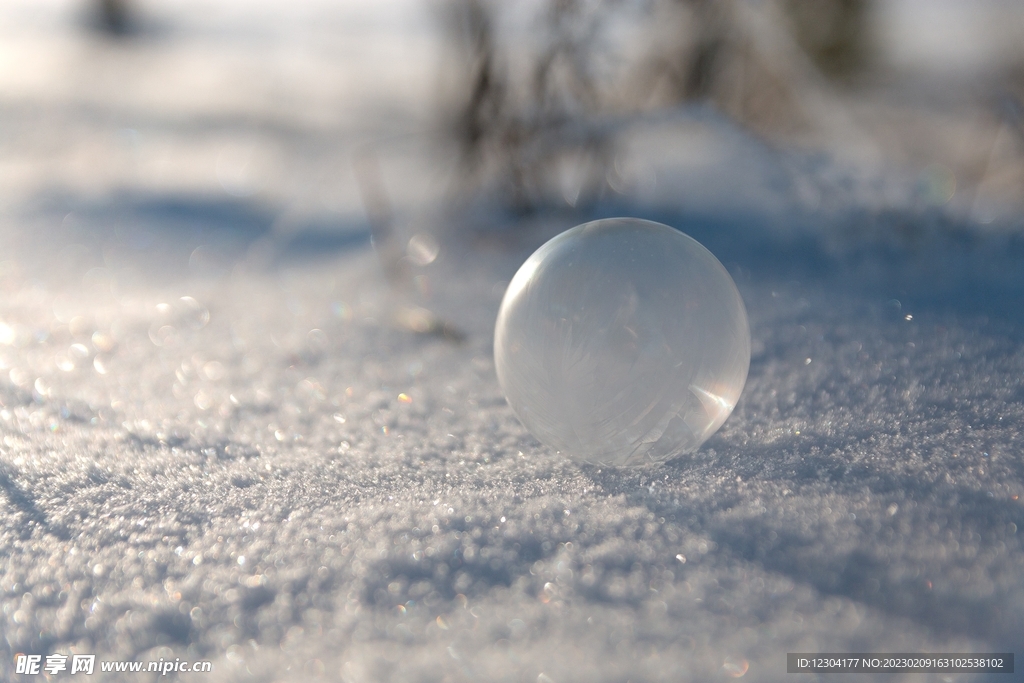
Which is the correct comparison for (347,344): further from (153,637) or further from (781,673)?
(781,673)

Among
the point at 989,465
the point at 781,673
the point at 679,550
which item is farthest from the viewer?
the point at 989,465

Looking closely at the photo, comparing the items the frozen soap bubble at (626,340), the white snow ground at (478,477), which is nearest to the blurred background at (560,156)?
the white snow ground at (478,477)

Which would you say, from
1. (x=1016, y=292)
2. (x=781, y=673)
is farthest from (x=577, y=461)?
(x=1016, y=292)

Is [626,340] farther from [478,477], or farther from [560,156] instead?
[560,156]

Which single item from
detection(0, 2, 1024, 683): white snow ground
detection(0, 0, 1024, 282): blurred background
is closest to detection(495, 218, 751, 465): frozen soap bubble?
detection(0, 2, 1024, 683): white snow ground

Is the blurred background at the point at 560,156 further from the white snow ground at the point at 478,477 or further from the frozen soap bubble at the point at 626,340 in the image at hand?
the frozen soap bubble at the point at 626,340

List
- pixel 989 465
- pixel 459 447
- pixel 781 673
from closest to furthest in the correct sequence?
pixel 781 673 → pixel 989 465 → pixel 459 447
